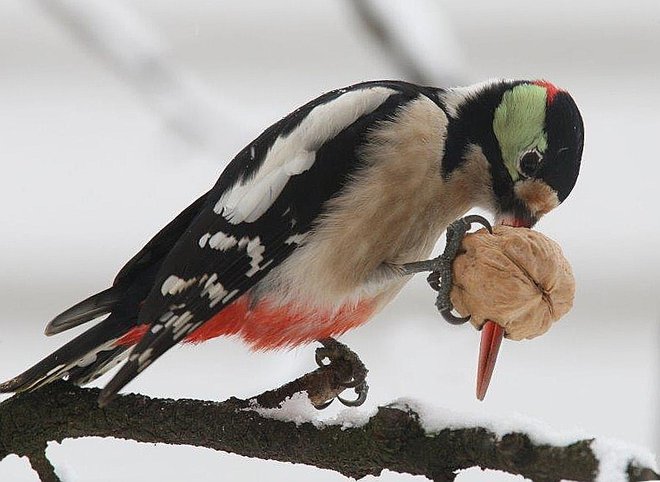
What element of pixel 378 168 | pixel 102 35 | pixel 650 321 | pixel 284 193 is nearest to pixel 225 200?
pixel 284 193

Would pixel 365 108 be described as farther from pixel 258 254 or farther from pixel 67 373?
pixel 67 373

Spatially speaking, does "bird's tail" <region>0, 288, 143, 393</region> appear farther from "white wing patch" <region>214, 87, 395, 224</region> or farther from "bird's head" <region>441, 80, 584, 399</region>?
"bird's head" <region>441, 80, 584, 399</region>

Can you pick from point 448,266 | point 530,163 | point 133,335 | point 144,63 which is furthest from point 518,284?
point 144,63

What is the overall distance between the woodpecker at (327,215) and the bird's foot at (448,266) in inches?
2.1

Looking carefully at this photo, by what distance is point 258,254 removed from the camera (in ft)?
4.20

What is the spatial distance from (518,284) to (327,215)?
276 mm

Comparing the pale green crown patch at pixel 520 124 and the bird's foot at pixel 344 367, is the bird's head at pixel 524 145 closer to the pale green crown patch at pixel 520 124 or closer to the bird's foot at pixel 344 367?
the pale green crown patch at pixel 520 124

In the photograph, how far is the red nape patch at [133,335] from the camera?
1279mm

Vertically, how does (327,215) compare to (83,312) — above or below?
above

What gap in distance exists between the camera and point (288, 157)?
4.25ft

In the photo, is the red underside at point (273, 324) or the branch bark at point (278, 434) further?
the red underside at point (273, 324)

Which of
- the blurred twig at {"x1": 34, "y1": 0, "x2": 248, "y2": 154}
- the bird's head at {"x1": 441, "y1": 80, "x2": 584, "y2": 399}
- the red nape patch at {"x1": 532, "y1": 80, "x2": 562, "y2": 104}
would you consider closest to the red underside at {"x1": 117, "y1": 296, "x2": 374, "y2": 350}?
the bird's head at {"x1": 441, "y1": 80, "x2": 584, "y2": 399}

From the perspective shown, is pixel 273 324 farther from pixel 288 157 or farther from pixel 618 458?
pixel 618 458

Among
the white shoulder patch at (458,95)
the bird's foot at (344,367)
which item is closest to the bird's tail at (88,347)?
the bird's foot at (344,367)
